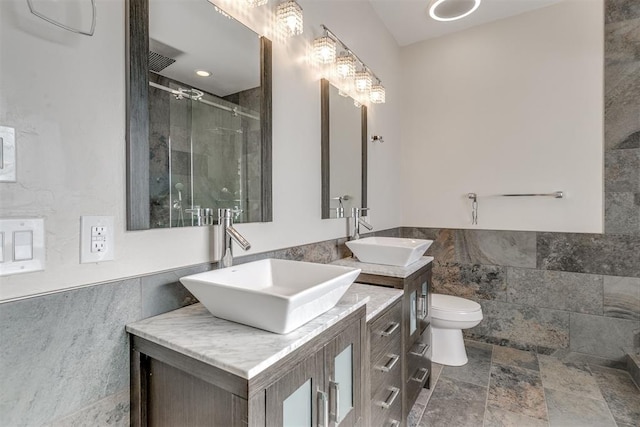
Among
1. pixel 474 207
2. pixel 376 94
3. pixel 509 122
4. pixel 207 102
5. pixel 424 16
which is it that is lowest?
pixel 474 207

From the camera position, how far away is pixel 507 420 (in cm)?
172

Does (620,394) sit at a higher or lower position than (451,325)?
lower

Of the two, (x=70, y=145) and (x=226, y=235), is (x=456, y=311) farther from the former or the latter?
(x=70, y=145)

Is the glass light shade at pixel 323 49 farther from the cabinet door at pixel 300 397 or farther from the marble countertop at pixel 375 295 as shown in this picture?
the cabinet door at pixel 300 397

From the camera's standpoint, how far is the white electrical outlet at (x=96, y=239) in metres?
0.81

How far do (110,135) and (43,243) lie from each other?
326mm

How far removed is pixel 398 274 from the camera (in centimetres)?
155

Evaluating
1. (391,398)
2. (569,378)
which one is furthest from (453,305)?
(391,398)

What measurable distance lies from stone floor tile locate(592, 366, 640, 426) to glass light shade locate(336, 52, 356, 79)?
2.51 metres

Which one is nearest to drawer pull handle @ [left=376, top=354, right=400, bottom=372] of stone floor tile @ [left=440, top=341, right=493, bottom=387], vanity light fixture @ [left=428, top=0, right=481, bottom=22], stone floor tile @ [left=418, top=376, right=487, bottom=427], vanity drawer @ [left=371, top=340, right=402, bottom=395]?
vanity drawer @ [left=371, top=340, right=402, bottom=395]

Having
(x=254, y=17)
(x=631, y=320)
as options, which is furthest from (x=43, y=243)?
(x=631, y=320)

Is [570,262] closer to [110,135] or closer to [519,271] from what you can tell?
[519,271]

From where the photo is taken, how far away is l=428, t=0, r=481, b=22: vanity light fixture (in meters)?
2.15

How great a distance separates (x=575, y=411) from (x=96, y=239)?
251cm
